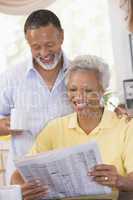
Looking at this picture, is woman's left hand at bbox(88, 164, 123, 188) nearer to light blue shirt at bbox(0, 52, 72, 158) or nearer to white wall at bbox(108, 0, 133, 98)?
light blue shirt at bbox(0, 52, 72, 158)

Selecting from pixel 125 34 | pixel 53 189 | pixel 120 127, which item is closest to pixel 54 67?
pixel 120 127

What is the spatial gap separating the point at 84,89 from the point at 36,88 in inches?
19.9

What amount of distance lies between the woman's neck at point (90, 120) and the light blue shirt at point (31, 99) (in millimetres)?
386

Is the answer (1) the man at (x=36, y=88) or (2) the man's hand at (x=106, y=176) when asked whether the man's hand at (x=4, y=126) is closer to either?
(1) the man at (x=36, y=88)

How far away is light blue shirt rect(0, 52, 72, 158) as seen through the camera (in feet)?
7.36

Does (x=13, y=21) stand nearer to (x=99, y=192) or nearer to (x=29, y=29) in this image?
(x=29, y=29)

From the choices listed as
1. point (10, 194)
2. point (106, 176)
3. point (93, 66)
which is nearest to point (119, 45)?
point (93, 66)

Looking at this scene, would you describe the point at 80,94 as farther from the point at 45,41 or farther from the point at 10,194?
the point at 10,194

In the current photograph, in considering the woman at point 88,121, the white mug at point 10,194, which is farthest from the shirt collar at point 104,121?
the white mug at point 10,194

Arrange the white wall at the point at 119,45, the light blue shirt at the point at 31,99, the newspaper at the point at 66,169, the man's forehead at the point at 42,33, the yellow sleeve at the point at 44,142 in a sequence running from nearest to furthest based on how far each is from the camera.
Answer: the newspaper at the point at 66,169, the yellow sleeve at the point at 44,142, the man's forehead at the point at 42,33, the light blue shirt at the point at 31,99, the white wall at the point at 119,45

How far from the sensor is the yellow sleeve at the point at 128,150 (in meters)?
1.69

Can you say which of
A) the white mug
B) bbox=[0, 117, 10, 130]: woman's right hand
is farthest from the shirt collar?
the white mug

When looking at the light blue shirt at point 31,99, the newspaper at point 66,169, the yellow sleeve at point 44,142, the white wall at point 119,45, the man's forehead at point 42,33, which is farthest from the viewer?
the white wall at point 119,45

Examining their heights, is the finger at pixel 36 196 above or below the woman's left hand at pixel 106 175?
below
